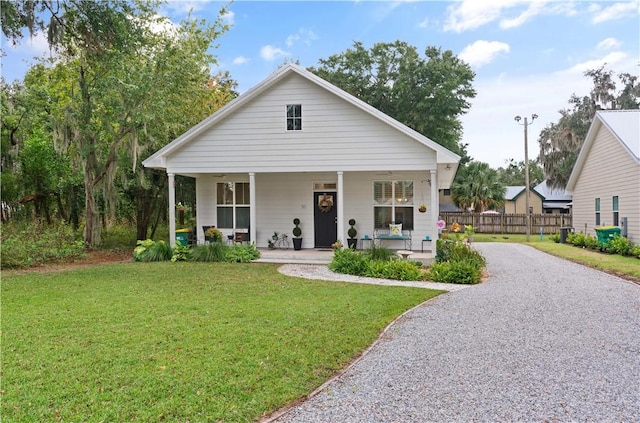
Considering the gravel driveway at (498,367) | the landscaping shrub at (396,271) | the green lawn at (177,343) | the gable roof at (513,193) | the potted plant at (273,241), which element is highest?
the gable roof at (513,193)

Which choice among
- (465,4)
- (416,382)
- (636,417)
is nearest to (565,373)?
(636,417)

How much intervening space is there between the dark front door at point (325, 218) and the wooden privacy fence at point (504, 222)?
49.5 ft

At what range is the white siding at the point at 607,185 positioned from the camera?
13.7 metres

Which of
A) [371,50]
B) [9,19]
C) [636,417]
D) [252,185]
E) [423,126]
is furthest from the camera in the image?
[371,50]

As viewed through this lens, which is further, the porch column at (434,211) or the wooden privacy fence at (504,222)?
the wooden privacy fence at (504,222)

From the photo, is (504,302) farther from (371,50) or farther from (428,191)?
(371,50)

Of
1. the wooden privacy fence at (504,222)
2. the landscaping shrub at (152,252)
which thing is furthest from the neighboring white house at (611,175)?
the landscaping shrub at (152,252)

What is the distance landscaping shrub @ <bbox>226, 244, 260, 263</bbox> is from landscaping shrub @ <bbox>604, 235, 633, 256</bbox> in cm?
1169

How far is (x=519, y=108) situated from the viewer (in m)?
28.3

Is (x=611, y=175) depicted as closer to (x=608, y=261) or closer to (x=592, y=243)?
(x=592, y=243)

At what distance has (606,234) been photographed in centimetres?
1459

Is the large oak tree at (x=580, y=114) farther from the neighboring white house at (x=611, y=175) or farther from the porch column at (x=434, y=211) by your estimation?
the porch column at (x=434, y=211)

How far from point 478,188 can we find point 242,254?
73.0 ft

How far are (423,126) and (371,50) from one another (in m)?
6.24
